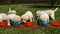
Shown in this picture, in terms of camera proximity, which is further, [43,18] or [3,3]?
[3,3]

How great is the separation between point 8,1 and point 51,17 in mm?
6793

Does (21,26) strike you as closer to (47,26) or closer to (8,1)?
(47,26)

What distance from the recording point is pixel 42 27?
17.2ft

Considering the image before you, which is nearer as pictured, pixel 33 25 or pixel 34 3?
pixel 33 25

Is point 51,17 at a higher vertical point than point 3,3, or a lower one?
lower

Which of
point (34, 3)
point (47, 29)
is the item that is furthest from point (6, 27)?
point (34, 3)

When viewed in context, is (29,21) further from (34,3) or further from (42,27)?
(34,3)

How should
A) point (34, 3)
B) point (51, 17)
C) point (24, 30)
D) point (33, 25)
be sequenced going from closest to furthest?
point (24, 30), point (33, 25), point (51, 17), point (34, 3)

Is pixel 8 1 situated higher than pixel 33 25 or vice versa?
pixel 8 1

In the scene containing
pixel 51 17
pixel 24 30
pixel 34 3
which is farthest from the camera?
pixel 34 3

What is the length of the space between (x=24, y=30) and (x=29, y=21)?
671mm

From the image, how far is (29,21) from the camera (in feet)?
18.5

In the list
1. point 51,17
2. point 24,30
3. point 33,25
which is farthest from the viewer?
point 51,17

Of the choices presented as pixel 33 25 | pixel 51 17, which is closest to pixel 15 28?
pixel 33 25
